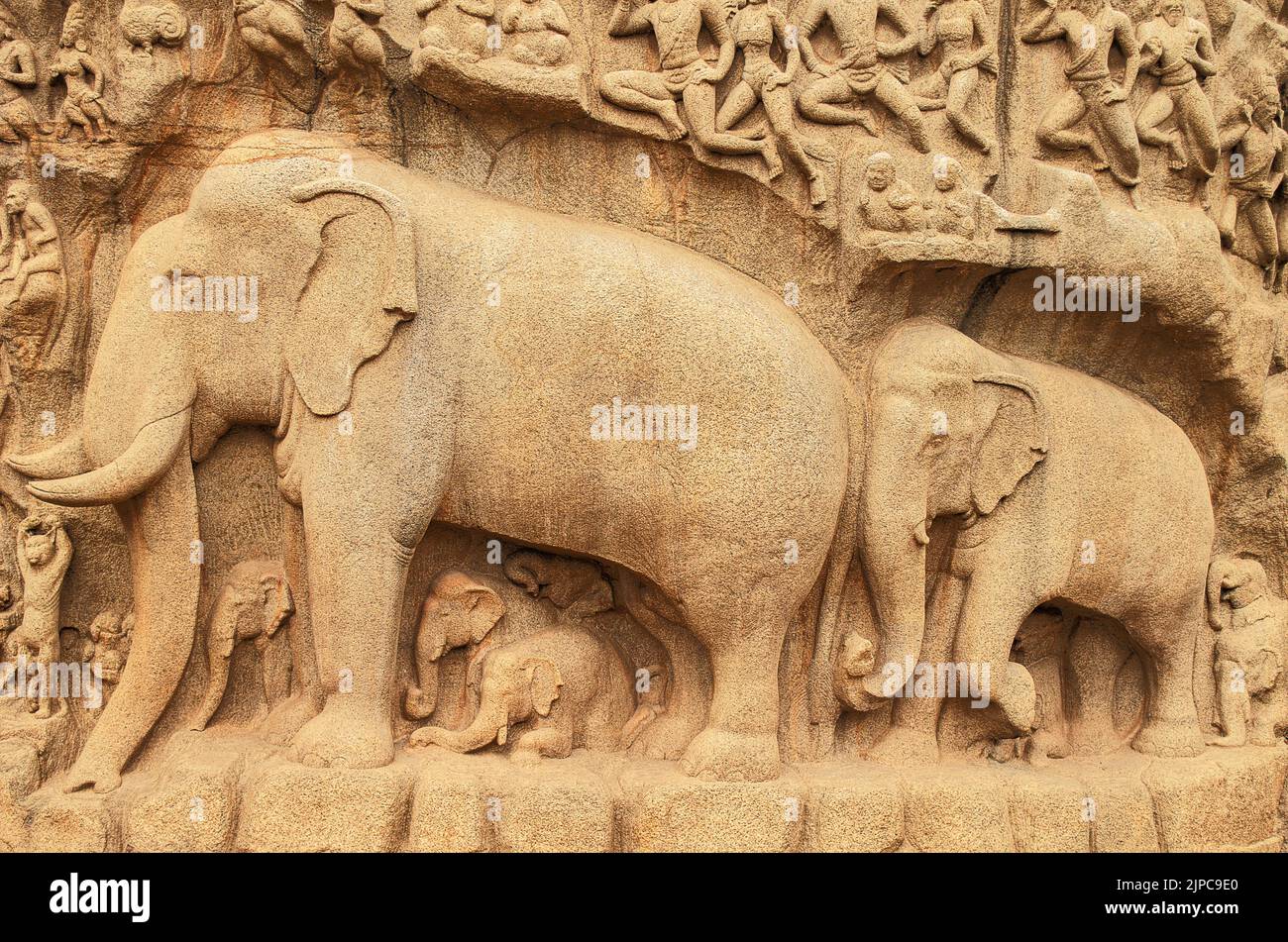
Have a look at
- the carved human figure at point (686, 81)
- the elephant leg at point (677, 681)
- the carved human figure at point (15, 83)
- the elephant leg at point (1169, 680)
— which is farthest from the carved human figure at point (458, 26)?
the elephant leg at point (1169, 680)

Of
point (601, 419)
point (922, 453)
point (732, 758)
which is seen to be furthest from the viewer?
point (922, 453)

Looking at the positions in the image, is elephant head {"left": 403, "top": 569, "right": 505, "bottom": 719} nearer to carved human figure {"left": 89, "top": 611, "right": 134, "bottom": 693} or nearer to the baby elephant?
the baby elephant

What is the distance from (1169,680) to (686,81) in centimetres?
320

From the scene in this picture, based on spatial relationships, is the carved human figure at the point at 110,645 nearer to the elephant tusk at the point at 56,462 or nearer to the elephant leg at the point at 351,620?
the elephant tusk at the point at 56,462

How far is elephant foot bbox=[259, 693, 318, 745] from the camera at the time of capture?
5395 mm

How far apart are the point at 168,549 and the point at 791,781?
2.55 m

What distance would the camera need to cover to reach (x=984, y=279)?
5527 millimetres

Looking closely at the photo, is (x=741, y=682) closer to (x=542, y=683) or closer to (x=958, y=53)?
(x=542, y=683)

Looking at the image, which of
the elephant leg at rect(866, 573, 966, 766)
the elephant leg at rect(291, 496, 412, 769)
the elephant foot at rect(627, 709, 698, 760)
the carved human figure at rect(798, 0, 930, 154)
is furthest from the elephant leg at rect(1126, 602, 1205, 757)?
the elephant leg at rect(291, 496, 412, 769)

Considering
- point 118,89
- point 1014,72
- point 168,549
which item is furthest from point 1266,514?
point 118,89

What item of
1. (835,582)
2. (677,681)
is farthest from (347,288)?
(835,582)

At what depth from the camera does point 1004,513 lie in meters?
5.54

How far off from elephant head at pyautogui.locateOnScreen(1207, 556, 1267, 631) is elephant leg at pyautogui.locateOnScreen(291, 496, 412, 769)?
346 cm

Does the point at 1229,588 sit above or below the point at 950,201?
below
